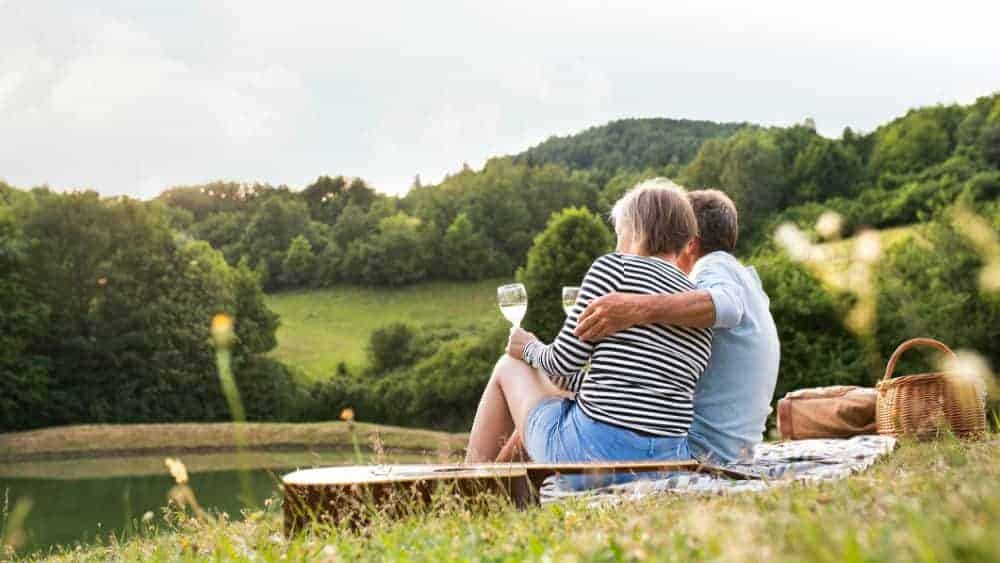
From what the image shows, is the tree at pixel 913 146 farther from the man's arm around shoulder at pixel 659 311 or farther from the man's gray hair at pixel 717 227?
the man's arm around shoulder at pixel 659 311

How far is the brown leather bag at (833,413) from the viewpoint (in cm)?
715

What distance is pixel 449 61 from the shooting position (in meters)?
42.0

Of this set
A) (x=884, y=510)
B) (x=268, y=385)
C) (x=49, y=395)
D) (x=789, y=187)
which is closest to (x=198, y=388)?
(x=268, y=385)

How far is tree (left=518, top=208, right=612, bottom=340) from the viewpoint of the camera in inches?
971

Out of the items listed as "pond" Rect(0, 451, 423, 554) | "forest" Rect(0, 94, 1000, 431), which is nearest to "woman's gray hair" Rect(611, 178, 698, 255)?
"pond" Rect(0, 451, 423, 554)

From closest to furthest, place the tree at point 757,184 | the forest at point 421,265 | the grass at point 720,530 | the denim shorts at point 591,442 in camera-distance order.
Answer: the grass at point 720,530
the denim shorts at point 591,442
the forest at point 421,265
the tree at point 757,184

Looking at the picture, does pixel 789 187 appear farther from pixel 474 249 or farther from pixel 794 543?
pixel 794 543

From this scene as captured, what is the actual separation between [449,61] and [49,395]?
74.4 ft

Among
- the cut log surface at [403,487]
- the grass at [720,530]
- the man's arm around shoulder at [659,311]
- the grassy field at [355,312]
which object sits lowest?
the grassy field at [355,312]

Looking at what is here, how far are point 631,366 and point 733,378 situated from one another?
0.77m

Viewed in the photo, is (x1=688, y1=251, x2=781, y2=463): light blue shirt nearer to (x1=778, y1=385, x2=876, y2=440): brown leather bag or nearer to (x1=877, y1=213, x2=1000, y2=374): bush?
(x1=778, y1=385, x2=876, y2=440): brown leather bag

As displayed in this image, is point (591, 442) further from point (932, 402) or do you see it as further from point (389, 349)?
point (389, 349)

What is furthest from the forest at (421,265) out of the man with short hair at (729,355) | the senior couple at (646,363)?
the senior couple at (646,363)

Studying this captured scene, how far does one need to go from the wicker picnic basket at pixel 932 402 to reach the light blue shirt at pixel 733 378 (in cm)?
244
